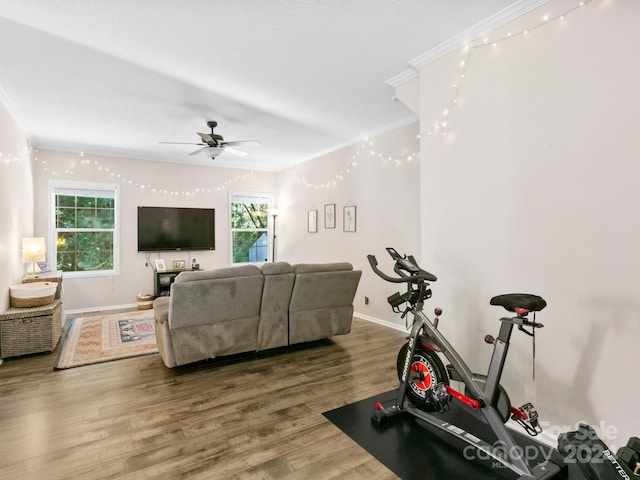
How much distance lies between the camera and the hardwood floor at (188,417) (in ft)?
6.30

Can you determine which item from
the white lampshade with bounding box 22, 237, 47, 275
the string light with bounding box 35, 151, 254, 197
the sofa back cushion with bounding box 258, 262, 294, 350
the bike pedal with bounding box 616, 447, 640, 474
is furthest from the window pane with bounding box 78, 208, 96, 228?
the bike pedal with bounding box 616, 447, 640, 474

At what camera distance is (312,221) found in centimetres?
646

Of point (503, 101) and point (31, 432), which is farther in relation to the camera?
point (503, 101)

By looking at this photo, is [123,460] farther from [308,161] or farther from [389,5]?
[308,161]

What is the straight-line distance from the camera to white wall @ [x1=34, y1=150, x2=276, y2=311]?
5.69 metres

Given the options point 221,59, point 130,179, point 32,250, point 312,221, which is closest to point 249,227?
point 312,221

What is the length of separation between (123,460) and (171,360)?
1.22 metres

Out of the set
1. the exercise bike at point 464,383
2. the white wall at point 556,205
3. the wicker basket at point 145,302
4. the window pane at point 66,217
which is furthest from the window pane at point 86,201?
the white wall at point 556,205

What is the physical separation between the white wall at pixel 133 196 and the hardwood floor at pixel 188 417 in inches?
97.6

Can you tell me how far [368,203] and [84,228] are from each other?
486 centimetres

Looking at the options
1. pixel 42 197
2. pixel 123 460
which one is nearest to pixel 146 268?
pixel 42 197

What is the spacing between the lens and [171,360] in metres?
3.14

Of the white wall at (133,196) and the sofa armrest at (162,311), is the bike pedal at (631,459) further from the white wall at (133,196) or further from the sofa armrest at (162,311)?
the white wall at (133,196)

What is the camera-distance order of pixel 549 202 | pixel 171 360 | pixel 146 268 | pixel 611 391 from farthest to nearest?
pixel 146 268 < pixel 171 360 < pixel 549 202 < pixel 611 391
